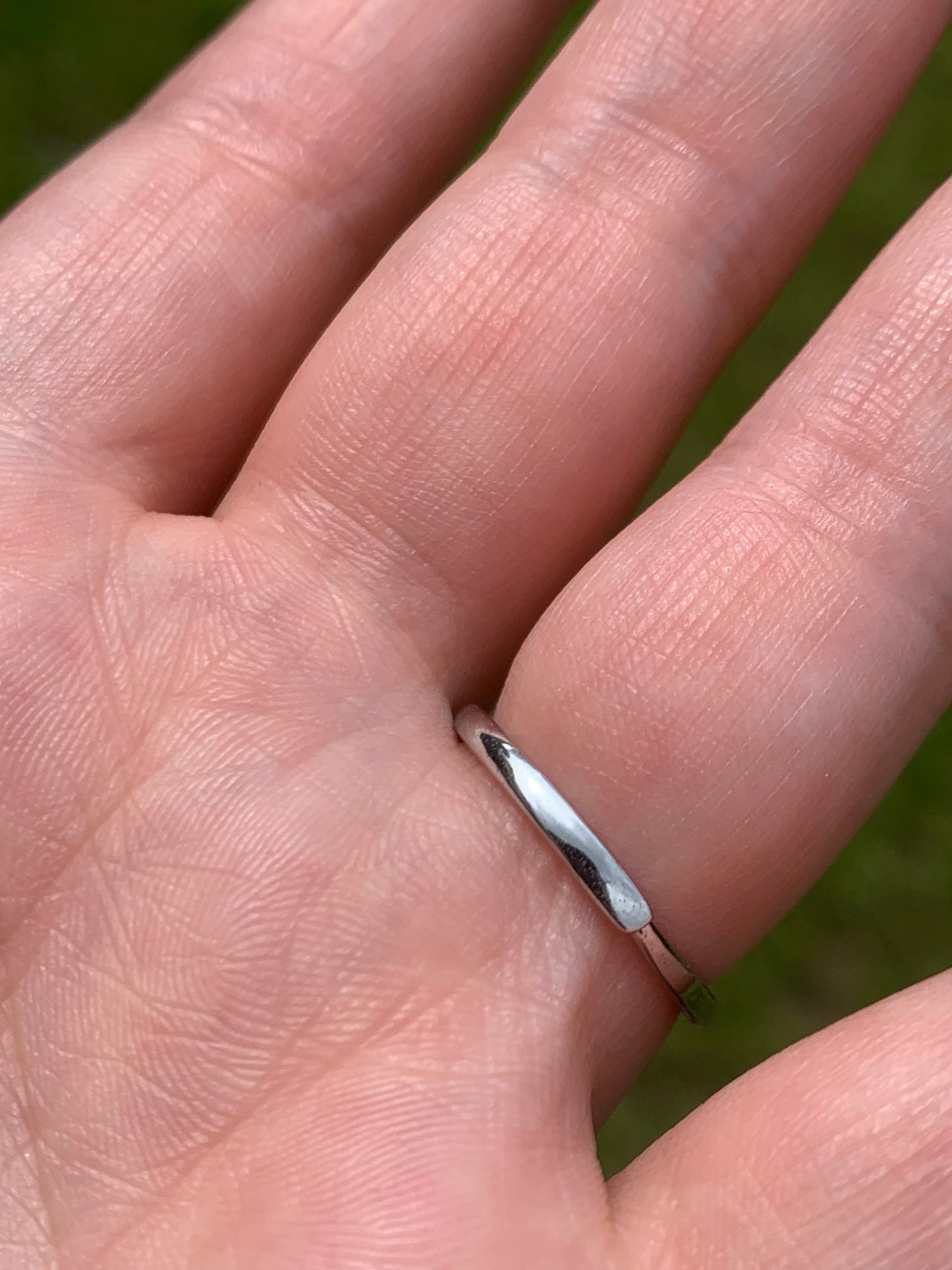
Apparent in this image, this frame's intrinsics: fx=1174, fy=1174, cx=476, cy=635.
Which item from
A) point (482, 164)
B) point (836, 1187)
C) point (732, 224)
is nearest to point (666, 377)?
point (732, 224)

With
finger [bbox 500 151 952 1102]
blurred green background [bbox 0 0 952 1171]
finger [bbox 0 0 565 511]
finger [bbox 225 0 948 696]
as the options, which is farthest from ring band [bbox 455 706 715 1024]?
blurred green background [bbox 0 0 952 1171]

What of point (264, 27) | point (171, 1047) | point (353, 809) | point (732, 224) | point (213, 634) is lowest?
point (171, 1047)

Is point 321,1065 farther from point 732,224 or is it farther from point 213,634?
point 732,224

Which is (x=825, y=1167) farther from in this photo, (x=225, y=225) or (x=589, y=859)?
(x=225, y=225)

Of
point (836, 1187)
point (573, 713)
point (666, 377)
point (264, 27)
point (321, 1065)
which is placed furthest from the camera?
point (264, 27)

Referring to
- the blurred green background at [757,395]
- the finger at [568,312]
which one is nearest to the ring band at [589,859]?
the finger at [568,312]

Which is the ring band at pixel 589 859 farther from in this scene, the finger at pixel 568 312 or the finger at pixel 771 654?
the finger at pixel 568 312
